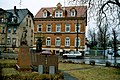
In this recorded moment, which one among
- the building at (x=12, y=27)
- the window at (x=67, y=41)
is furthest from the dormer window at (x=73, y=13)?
the building at (x=12, y=27)

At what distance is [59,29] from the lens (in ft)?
188

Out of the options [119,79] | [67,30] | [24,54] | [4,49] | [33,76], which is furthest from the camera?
[4,49]

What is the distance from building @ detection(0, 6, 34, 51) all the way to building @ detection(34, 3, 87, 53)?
24.2 feet

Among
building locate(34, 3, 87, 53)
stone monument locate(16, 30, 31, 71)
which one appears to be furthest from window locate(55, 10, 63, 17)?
stone monument locate(16, 30, 31, 71)

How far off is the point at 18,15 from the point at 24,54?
47.7 meters

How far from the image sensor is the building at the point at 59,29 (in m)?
55.5

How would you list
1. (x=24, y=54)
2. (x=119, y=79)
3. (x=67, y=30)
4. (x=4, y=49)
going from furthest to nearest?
1. (x=4, y=49)
2. (x=67, y=30)
3. (x=24, y=54)
4. (x=119, y=79)

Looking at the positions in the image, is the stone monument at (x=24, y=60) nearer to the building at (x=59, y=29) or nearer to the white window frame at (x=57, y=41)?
the building at (x=59, y=29)

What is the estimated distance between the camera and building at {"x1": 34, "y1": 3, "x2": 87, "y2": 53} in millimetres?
55531

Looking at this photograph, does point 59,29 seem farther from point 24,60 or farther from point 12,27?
point 24,60

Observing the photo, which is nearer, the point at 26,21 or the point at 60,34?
the point at 60,34

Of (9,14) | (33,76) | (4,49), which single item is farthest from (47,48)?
(33,76)

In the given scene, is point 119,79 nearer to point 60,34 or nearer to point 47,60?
point 47,60

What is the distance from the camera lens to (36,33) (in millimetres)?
59031
